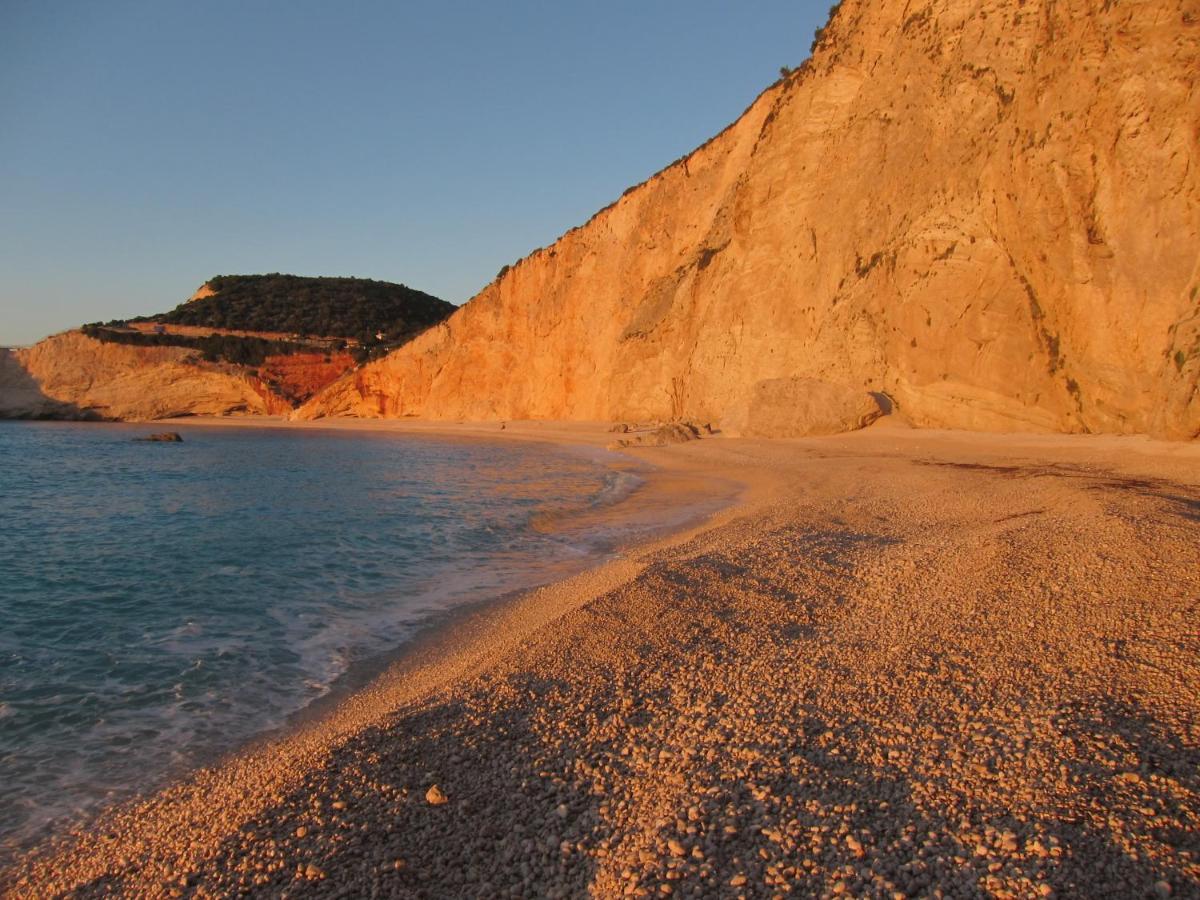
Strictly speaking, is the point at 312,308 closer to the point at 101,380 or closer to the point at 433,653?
the point at 101,380

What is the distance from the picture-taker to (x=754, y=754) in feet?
10.2

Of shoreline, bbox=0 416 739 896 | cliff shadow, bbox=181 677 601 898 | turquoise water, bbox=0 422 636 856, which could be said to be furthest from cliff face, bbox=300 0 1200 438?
cliff shadow, bbox=181 677 601 898

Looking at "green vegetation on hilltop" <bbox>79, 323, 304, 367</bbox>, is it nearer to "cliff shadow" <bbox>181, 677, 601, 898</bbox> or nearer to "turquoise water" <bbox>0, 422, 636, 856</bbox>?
"turquoise water" <bbox>0, 422, 636, 856</bbox>

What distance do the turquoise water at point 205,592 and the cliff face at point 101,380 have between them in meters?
37.1

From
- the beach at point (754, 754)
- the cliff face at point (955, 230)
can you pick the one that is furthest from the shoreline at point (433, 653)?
the cliff face at point (955, 230)

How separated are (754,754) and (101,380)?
59.5 m

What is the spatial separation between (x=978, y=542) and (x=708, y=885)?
17.7 feet

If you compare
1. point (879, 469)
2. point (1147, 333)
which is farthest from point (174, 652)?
point (1147, 333)

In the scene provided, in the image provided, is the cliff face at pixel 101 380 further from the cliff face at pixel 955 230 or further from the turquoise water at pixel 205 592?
the cliff face at pixel 955 230

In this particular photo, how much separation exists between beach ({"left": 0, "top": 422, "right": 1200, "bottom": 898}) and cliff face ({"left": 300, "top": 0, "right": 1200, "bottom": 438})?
9094 mm

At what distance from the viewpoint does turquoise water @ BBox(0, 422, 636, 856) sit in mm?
4082

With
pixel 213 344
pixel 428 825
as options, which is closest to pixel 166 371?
pixel 213 344

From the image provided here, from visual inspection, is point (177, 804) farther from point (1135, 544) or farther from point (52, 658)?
point (1135, 544)

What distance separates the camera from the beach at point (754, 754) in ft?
7.97
